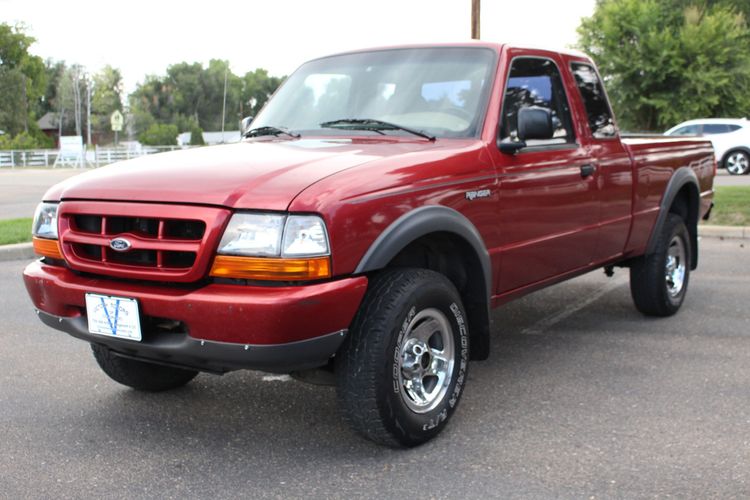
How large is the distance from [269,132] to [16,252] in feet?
19.0

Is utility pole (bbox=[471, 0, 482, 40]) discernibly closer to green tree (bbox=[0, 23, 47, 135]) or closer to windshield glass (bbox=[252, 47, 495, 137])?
windshield glass (bbox=[252, 47, 495, 137])

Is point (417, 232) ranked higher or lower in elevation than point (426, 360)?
higher

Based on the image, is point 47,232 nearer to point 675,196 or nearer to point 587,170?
point 587,170

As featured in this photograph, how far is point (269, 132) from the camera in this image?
459 centimetres

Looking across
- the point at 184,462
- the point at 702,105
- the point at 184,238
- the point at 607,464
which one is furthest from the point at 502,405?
the point at 702,105

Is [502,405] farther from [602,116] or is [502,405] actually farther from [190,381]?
[602,116]

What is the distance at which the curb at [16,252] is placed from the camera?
9.13 metres

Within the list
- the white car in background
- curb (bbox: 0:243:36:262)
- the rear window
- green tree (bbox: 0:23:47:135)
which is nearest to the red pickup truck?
curb (bbox: 0:243:36:262)

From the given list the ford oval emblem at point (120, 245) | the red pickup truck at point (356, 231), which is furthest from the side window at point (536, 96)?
the ford oval emblem at point (120, 245)

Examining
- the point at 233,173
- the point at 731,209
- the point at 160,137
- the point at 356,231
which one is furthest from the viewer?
the point at 160,137

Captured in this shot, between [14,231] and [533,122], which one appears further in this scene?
[14,231]

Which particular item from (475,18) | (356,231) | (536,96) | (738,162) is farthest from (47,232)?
(738,162)

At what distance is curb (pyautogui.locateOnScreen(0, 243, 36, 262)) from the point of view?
9.13m

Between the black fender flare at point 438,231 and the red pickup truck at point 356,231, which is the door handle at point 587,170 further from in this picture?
the black fender flare at point 438,231
